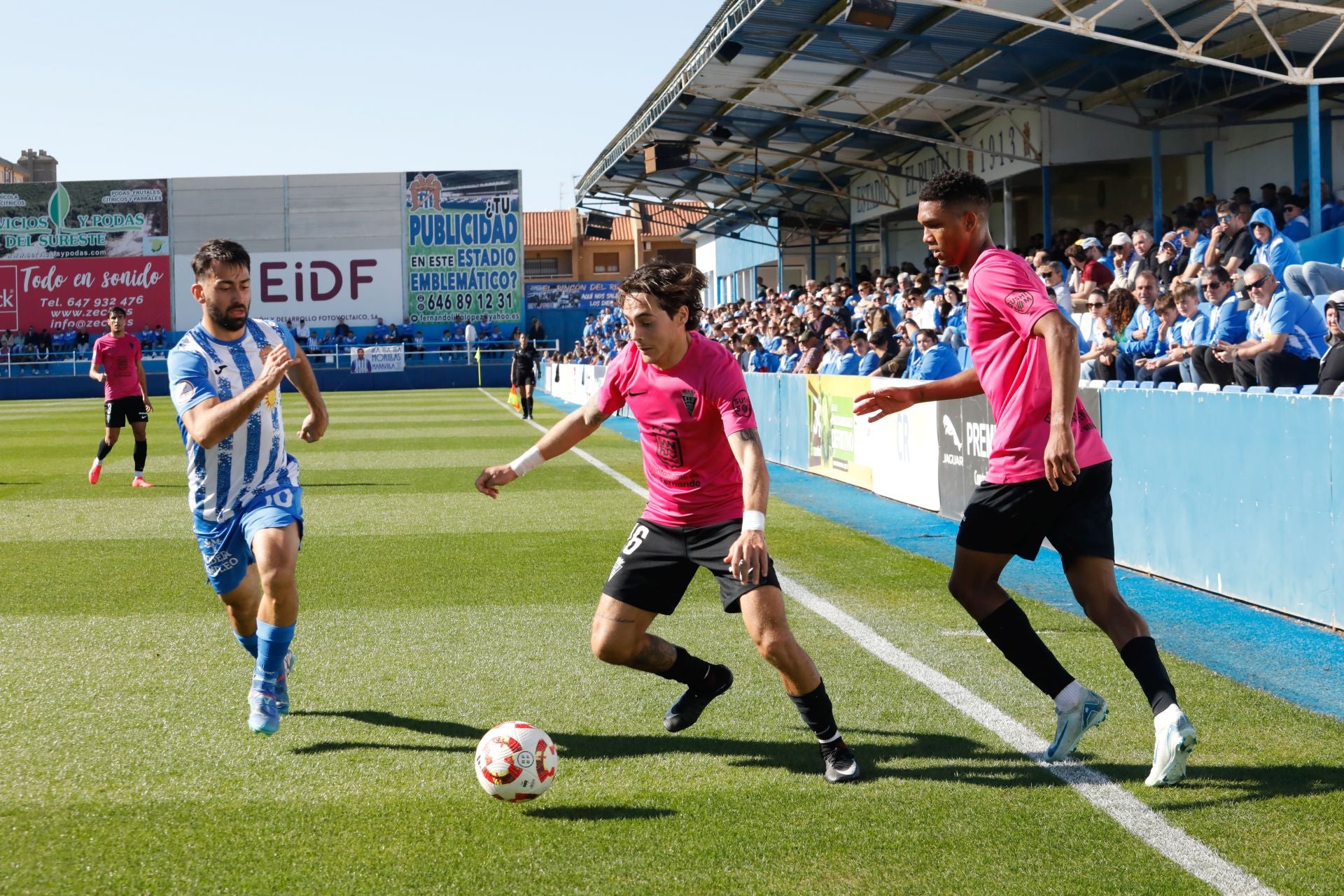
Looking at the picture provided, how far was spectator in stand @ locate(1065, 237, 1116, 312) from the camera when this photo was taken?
17266mm

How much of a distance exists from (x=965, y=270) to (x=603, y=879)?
2.41m

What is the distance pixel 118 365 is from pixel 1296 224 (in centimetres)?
1478

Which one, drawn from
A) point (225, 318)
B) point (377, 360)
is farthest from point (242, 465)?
point (377, 360)

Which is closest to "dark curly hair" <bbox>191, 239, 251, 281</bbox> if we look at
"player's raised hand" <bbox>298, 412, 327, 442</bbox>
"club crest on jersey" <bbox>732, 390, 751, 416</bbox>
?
"player's raised hand" <bbox>298, 412, 327, 442</bbox>

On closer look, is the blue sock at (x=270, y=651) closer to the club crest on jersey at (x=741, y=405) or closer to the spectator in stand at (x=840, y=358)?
the club crest on jersey at (x=741, y=405)

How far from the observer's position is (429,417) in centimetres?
3198

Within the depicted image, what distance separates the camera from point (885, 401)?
204 inches

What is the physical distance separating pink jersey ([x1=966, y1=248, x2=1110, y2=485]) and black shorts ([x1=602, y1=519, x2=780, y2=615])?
3.20ft

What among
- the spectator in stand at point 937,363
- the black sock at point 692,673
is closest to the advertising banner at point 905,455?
the spectator in stand at point 937,363

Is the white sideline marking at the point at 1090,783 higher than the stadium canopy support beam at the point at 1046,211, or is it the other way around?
the stadium canopy support beam at the point at 1046,211

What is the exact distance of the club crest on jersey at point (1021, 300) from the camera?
4480mm

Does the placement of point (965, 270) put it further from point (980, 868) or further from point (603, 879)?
point (603, 879)

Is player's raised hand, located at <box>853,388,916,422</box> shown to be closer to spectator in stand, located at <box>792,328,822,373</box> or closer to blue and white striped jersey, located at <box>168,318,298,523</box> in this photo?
blue and white striped jersey, located at <box>168,318,298,523</box>

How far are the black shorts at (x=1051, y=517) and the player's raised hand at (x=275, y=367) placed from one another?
2.51 m
